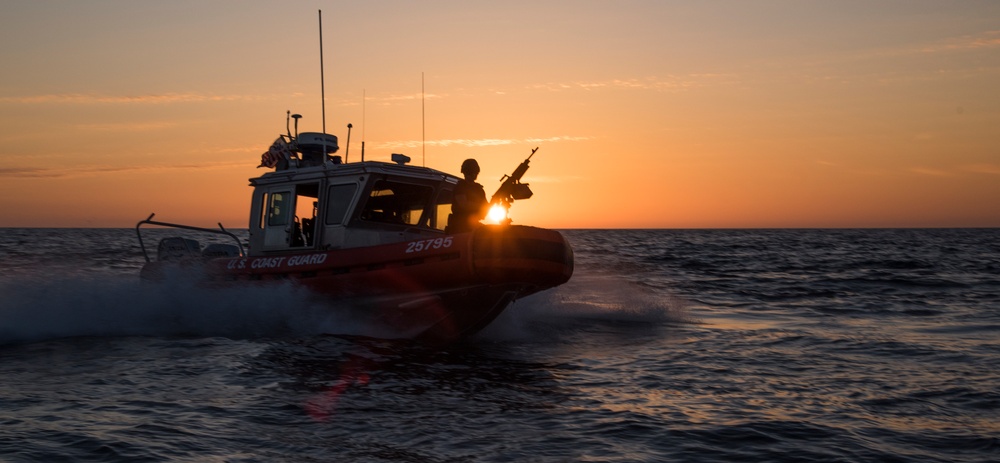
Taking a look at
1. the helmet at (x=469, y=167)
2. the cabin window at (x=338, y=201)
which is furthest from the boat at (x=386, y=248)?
the helmet at (x=469, y=167)

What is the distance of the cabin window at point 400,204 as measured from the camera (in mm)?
11422

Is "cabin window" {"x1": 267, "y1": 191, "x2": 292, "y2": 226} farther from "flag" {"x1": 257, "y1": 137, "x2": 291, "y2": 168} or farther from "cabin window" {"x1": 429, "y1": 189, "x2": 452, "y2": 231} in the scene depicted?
"cabin window" {"x1": 429, "y1": 189, "x2": 452, "y2": 231}

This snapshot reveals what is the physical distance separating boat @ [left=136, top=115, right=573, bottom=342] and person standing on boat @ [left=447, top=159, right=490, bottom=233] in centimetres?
10

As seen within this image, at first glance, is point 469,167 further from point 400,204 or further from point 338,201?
point 338,201

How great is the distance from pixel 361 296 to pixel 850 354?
6.01m

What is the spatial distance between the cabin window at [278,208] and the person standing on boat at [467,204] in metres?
2.60

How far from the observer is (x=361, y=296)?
432 inches

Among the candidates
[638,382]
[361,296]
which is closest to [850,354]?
[638,382]

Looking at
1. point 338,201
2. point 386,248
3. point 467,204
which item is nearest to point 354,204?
point 338,201

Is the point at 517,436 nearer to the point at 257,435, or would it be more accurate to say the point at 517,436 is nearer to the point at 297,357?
the point at 257,435

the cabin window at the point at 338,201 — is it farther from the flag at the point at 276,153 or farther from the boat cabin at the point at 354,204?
the flag at the point at 276,153

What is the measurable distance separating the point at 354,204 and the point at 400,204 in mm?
687

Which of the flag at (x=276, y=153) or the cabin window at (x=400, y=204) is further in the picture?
the flag at (x=276, y=153)

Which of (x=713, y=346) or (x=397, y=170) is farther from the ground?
(x=397, y=170)
